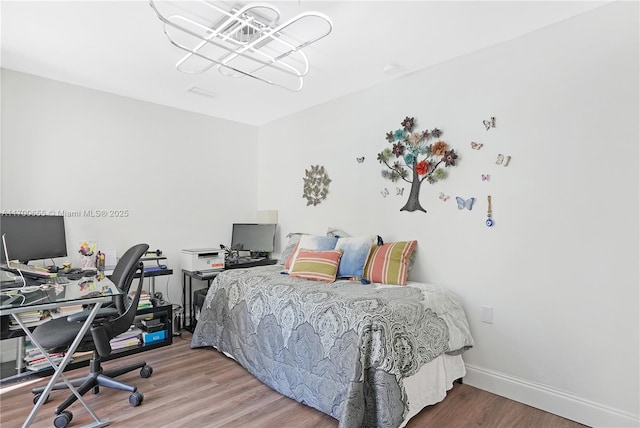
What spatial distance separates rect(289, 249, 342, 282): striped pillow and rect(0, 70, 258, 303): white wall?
5.77ft

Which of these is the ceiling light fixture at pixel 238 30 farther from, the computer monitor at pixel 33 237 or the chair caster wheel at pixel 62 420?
the chair caster wheel at pixel 62 420

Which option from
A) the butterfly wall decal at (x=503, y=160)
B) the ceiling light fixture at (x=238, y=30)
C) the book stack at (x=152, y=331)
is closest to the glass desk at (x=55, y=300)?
the book stack at (x=152, y=331)

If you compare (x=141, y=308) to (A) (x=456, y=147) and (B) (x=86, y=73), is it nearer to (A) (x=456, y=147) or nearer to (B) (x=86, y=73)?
(B) (x=86, y=73)

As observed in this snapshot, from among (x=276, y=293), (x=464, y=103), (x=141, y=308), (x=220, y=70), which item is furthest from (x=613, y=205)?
(x=141, y=308)

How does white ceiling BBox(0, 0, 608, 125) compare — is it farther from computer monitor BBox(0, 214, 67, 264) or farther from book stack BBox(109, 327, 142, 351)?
book stack BBox(109, 327, 142, 351)

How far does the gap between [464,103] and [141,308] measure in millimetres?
3269

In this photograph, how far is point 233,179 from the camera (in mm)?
4488

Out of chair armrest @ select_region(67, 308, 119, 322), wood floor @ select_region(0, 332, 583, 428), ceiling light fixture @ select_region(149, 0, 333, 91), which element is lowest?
wood floor @ select_region(0, 332, 583, 428)

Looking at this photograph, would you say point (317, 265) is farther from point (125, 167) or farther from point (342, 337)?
point (125, 167)

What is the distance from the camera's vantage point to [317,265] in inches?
113

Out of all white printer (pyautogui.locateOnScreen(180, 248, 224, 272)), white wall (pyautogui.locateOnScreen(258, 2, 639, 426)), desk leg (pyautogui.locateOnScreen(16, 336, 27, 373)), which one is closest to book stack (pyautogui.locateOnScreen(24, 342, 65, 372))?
desk leg (pyautogui.locateOnScreen(16, 336, 27, 373))

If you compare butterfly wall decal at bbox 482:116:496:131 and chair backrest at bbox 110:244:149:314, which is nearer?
chair backrest at bbox 110:244:149:314

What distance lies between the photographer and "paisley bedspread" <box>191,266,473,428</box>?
187cm

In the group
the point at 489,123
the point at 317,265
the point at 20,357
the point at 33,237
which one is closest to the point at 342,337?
the point at 317,265
